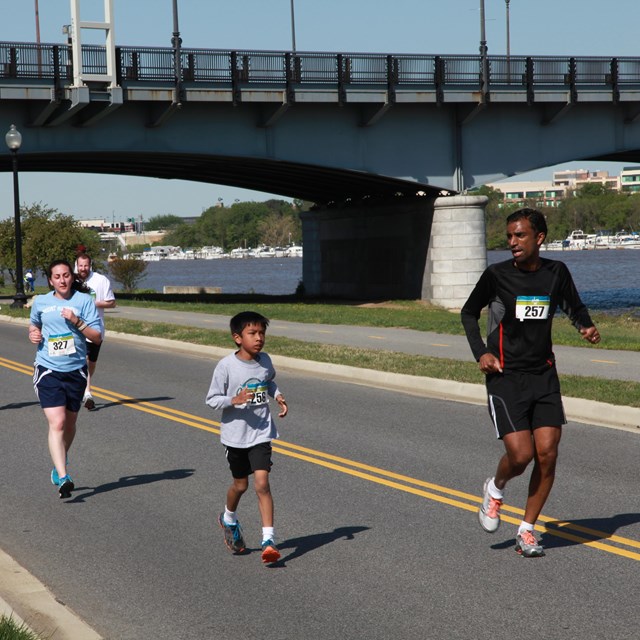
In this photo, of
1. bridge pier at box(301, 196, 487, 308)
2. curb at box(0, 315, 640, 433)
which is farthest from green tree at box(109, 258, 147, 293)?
curb at box(0, 315, 640, 433)

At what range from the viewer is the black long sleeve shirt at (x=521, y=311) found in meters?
6.80

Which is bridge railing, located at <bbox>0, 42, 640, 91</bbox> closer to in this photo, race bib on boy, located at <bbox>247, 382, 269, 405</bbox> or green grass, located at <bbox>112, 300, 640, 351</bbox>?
green grass, located at <bbox>112, 300, 640, 351</bbox>

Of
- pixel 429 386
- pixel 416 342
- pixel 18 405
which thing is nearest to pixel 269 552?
pixel 18 405

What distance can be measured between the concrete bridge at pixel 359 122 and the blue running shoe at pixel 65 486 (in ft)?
81.0

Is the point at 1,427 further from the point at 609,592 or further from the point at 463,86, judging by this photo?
the point at 463,86

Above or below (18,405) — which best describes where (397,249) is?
above

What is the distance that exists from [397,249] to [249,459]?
117 feet

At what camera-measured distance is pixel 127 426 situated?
12.7 m

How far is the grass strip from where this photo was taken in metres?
13.8

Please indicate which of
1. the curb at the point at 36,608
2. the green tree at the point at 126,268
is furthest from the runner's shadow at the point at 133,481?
the green tree at the point at 126,268

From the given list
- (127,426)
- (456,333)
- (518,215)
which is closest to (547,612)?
(518,215)

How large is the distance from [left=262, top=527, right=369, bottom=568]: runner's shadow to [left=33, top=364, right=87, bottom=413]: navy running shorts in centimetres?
255

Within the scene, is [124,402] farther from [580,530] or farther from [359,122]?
[359,122]

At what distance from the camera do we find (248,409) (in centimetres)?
672
